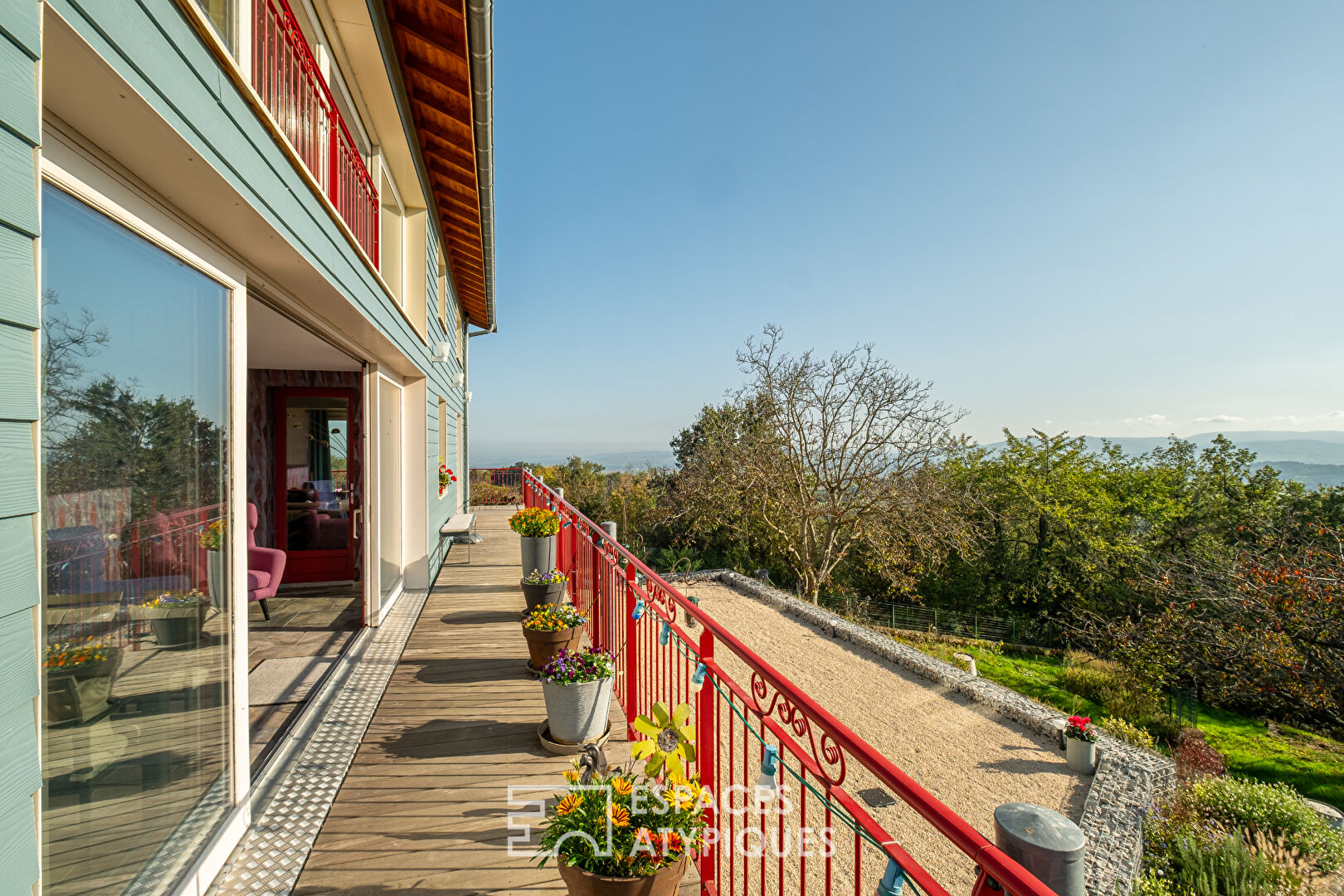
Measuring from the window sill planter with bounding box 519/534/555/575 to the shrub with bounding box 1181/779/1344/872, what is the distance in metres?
7.21

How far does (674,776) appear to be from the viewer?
66.1 inches

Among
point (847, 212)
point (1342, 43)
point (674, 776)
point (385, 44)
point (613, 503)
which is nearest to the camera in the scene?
point (674, 776)

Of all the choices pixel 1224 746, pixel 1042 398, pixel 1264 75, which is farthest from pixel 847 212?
pixel 1042 398

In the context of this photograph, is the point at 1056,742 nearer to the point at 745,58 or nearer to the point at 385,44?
the point at 385,44

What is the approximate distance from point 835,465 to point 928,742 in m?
9.50

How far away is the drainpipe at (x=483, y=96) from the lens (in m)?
3.17

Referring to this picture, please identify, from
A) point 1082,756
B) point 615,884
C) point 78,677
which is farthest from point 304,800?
point 1082,756

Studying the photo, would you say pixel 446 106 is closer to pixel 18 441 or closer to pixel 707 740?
pixel 18 441

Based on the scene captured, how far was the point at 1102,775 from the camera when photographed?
21.3ft

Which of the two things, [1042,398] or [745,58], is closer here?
[745,58]

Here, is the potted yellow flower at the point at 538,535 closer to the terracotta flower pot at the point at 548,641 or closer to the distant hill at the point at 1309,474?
the terracotta flower pot at the point at 548,641

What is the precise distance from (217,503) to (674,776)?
70.9 inches

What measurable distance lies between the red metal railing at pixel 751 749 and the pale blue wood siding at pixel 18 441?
51.5 inches

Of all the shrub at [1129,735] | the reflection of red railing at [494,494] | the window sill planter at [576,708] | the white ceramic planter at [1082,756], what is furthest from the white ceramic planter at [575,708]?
the reflection of red railing at [494,494]
